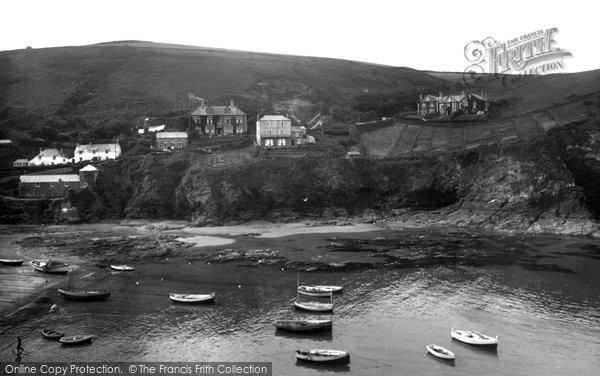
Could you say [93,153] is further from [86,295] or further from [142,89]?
[86,295]

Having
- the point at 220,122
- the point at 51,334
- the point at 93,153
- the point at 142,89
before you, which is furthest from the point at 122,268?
the point at 142,89

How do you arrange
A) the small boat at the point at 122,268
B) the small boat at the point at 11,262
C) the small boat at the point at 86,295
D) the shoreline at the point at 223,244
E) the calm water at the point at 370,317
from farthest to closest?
the small boat at the point at 11,262 → the shoreline at the point at 223,244 → the small boat at the point at 122,268 → the small boat at the point at 86,295 → the calm water at the point at 370,317

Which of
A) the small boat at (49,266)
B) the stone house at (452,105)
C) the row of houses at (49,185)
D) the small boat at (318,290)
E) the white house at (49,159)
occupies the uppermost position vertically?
the stone house at (452,105)

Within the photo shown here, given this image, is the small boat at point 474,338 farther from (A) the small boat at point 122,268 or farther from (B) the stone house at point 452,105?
(B) the stone house at point 452,105

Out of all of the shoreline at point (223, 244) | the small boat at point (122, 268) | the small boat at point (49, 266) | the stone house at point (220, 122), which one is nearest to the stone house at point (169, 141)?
the stone house at point (220, 122)

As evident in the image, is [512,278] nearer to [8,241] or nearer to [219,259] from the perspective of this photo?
[219,259]

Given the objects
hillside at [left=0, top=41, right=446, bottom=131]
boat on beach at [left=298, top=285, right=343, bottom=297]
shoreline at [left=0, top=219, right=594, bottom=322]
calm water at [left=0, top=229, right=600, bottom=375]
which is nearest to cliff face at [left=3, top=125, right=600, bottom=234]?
shoreline at [left=0, top=219, right=594, bottom=322]

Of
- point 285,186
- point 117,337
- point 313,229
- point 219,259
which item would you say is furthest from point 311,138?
point 117,337
